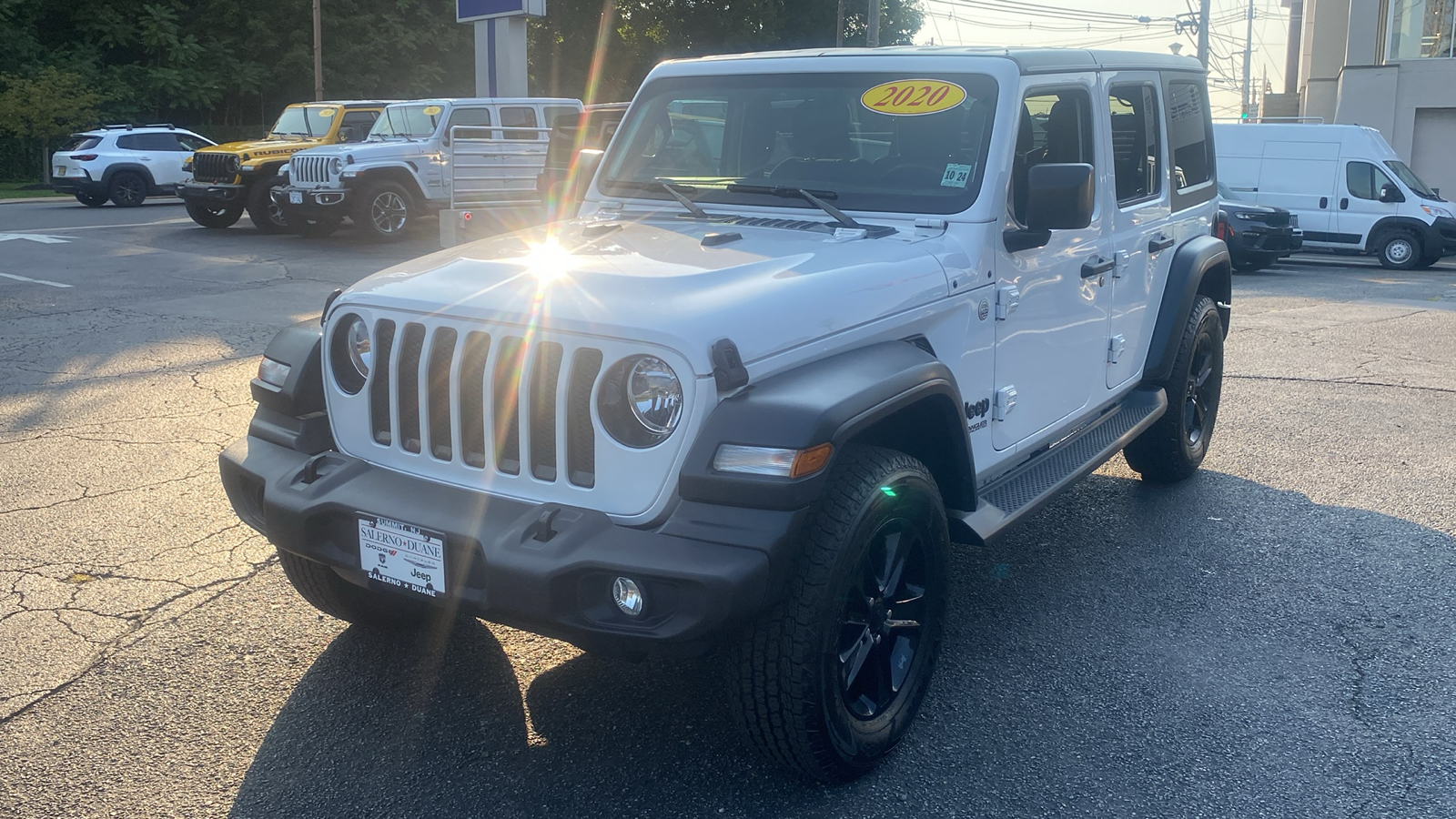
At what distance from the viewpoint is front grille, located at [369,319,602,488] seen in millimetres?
2918

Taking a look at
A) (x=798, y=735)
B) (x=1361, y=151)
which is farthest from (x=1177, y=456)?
(x=1361, y=151)

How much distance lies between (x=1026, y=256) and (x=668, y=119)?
1451mm

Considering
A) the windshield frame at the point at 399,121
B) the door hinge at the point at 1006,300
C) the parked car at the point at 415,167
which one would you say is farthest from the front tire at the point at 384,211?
the door hinge at the point at 1006,300

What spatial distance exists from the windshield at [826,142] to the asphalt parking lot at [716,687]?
1.52 metres

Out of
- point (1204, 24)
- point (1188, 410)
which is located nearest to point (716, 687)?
point (1188, 410)

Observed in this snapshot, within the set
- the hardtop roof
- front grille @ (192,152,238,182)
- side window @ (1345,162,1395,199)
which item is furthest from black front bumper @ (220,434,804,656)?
side window @ (1345,162,1395,199)

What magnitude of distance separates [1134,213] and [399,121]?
1378cm

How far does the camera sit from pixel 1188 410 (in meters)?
5.86

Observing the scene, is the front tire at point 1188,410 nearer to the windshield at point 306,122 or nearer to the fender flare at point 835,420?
the fender flare at point 835,420

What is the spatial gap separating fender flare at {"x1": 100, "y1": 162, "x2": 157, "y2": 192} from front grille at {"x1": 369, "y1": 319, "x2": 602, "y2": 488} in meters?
22.6

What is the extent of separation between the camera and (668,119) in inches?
181

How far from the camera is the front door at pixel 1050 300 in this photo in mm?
3979

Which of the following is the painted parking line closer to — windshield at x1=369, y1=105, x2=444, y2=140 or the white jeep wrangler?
windshield at x1=369, y1=105, x2=444, y2=140

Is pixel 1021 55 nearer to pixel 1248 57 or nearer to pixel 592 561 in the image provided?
pixel 592 561
